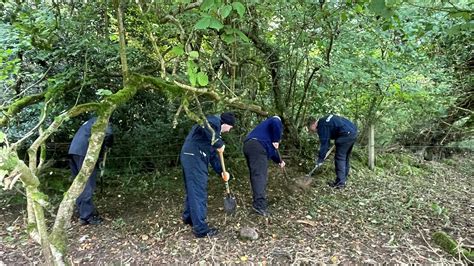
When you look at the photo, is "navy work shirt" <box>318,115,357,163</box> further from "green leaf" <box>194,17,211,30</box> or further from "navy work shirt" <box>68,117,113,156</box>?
"green leaf" <box>194,17,211,30</box>

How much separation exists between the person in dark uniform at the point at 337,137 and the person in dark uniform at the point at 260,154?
4.80 feet

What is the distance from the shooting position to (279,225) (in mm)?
4793

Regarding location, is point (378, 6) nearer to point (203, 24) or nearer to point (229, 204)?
point (203, 24)

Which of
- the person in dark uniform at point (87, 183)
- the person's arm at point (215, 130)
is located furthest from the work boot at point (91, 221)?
the person's arm at point (215, 130)

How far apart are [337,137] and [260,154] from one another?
1996 mm

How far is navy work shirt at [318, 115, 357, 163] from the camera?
20.6 ft

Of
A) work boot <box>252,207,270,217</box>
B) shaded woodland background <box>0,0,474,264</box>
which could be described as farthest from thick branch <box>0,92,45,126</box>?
work boot <box>252,207,270,217</box>

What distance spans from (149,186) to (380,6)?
4.74 m

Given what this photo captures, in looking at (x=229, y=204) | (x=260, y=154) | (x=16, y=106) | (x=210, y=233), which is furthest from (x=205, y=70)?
(x=16, y=106)

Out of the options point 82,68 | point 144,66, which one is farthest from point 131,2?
point 82,68

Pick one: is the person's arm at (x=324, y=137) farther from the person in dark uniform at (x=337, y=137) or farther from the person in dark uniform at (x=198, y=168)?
the person in dark uniform at (x=198, y=168)

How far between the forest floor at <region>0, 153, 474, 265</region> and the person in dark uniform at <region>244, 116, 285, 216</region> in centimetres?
22

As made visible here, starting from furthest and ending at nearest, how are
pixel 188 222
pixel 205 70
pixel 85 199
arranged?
pixel 205 70
pixel 85 199
pixel 188 222

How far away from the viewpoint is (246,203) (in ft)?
17.7
